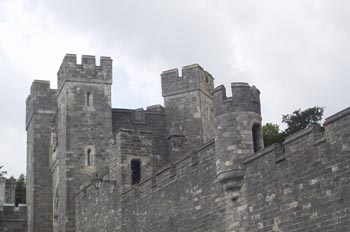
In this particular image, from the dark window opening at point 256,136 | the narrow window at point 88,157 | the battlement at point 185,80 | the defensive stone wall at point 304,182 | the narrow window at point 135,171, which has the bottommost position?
the defensive stone wall at point 304,182

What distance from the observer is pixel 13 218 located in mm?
35969

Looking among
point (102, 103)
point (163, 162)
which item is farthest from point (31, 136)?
point (163, 162)

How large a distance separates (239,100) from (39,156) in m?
18.4

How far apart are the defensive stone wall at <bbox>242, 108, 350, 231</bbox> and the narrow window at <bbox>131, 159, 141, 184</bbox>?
868 cm

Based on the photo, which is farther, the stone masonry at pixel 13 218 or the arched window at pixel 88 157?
the stone masonry at pixel 13 218

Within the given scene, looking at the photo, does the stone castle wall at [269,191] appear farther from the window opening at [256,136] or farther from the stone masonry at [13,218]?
the stone masonry at [13,218]

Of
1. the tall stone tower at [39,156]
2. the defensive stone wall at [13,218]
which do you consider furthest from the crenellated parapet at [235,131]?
the defensive stone wall at [13,218]

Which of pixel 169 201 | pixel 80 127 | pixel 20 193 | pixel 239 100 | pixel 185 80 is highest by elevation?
pixel 185 80

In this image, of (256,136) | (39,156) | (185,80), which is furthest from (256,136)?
(39,156)

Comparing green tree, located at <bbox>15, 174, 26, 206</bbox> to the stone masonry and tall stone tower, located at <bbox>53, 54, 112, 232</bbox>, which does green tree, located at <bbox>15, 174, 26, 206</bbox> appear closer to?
the stone masonry

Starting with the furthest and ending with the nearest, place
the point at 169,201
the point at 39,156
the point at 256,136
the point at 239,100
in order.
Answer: the point at 39,156, the point at 169,201, the point at 256,136, the point at 239,100

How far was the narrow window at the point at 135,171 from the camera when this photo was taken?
26.5m

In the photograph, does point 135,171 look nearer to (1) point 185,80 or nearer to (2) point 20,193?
(1) point 185,80

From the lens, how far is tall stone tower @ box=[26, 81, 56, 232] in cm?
3388
